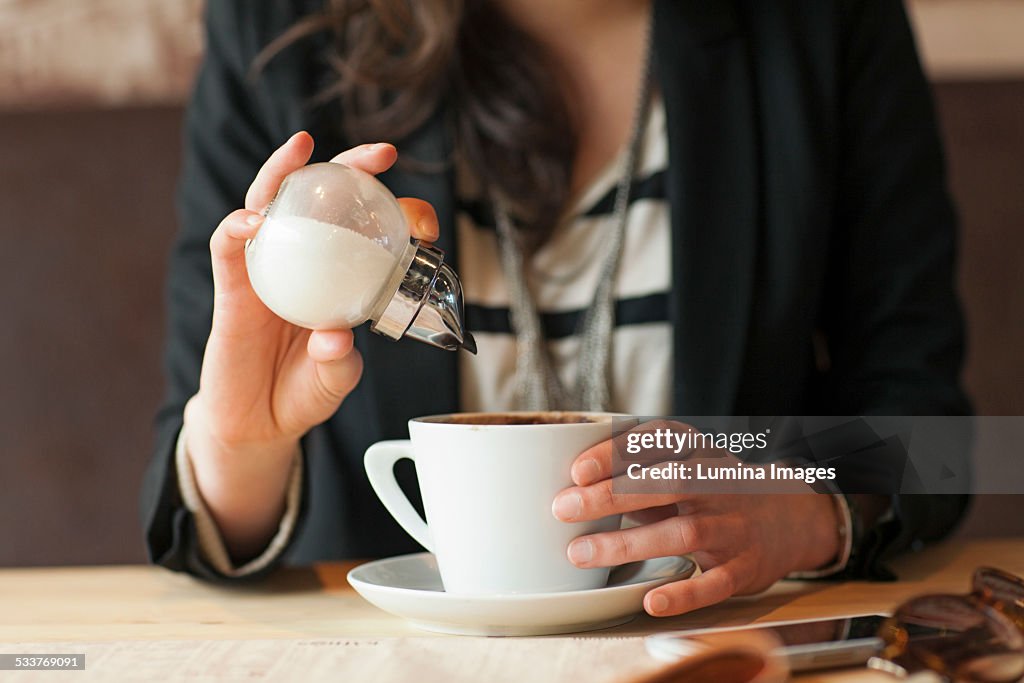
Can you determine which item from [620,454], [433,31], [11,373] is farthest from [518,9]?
[11,373]

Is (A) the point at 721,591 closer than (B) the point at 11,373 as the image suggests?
Yes

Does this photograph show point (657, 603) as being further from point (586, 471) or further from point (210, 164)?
point (210, 164)

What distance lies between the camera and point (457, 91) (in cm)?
86

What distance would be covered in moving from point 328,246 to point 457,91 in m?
0.48

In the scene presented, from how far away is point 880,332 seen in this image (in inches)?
32.9

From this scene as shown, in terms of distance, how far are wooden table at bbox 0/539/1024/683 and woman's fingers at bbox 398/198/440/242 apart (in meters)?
0.19

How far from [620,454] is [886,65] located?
57cm

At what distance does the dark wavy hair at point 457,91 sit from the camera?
83 cm

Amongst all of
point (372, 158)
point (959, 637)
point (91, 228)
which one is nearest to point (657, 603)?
point (959, 637)

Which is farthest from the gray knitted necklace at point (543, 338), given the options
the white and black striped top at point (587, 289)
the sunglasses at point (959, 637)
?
the sunglasses at point (959, 637)

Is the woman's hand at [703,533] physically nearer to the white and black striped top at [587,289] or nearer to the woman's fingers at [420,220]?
the woman's fingers at [420,220]

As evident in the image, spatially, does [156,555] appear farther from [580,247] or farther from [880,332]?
[880,332]

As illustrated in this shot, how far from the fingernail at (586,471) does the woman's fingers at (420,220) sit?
132 mm

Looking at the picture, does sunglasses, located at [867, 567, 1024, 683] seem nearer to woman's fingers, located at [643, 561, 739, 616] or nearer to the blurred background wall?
woman's fingers, located at [643, 561, 739, 616]
